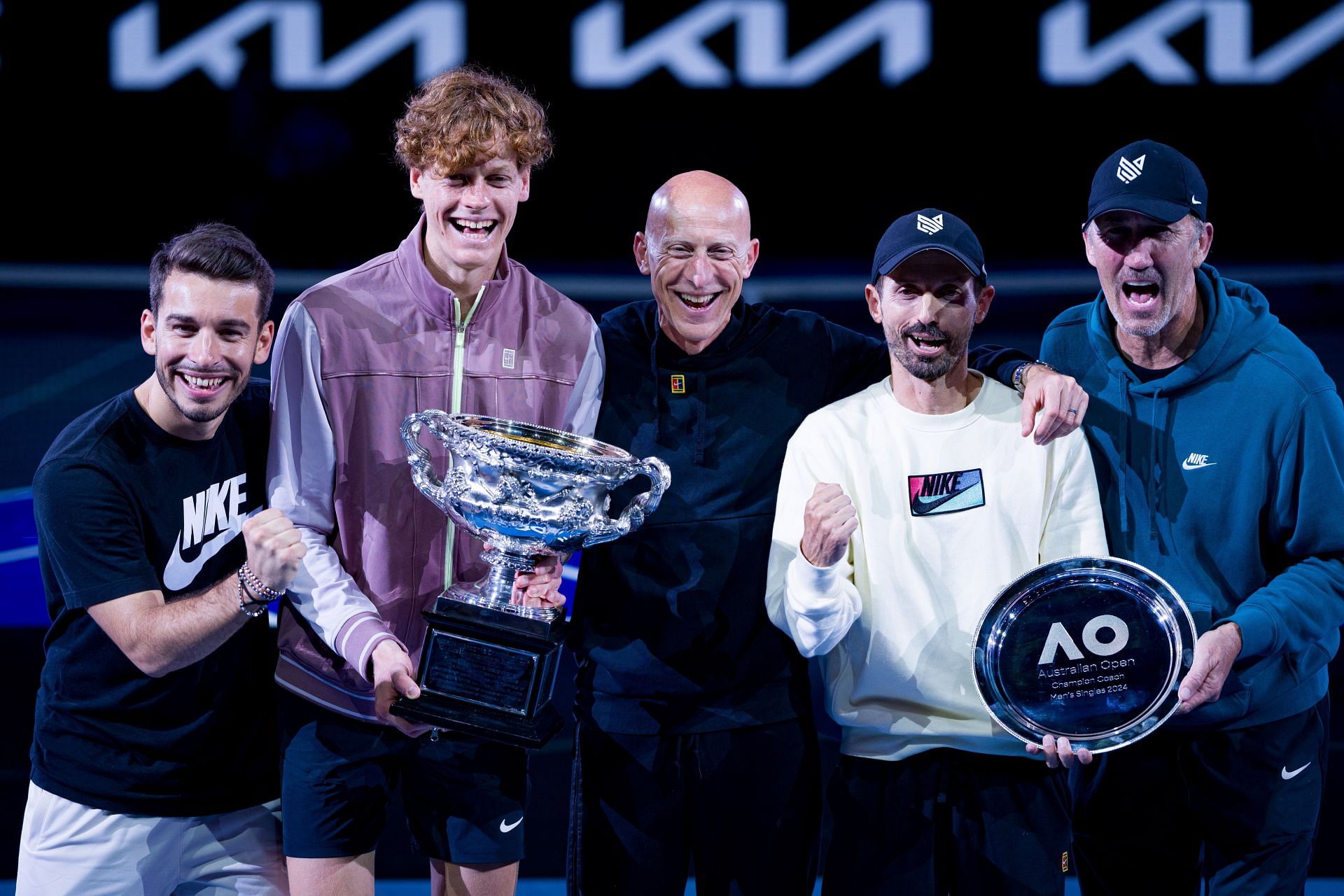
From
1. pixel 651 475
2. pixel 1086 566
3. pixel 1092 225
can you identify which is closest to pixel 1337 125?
pixel 1092 225

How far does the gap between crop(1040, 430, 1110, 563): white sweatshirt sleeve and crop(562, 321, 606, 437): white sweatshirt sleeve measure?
37.5 inches

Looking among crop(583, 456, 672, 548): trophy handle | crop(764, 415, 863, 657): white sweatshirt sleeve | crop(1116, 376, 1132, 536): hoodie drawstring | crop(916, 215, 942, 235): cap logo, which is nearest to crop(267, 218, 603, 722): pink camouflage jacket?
crop(583, 456, 672, 548): trophy handle

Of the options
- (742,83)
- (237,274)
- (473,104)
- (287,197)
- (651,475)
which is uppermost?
(742,83)

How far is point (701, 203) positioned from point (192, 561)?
4.26 feet

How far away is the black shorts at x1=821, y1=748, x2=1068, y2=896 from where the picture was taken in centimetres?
249

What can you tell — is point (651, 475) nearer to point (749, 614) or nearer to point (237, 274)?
point (749, 614)

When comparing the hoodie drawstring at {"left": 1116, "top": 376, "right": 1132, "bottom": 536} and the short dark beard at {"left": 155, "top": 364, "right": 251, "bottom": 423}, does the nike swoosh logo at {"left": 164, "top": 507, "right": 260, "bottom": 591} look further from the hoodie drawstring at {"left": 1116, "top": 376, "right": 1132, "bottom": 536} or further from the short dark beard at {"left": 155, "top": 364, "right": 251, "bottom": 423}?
the hoodie drawstring at {"left": 1116, "top": 376, "right": 1132, "bottom": 536}

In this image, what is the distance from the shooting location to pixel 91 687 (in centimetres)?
254

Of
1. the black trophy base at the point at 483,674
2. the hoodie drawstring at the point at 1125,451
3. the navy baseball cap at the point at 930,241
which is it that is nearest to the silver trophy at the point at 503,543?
the black trophy base at the point at 483,674

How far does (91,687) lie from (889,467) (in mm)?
1676

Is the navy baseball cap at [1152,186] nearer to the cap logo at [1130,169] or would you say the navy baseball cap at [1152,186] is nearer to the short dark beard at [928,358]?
the cap logo at [1130,169]

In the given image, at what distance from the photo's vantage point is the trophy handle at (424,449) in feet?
7.73

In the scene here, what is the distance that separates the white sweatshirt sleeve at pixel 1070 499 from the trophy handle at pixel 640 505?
779 mm

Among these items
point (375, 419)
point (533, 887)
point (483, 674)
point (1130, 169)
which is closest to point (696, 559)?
point (483, 674)
